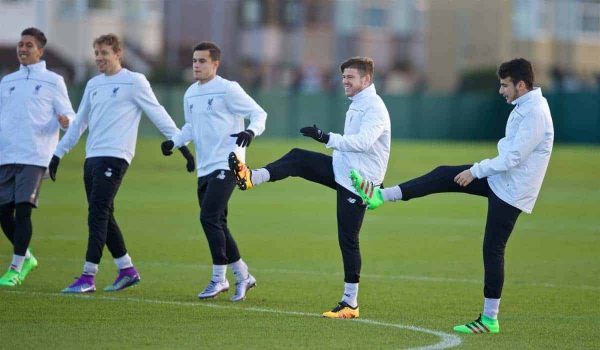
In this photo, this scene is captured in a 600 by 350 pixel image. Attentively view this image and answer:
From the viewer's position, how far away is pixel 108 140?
12.6m

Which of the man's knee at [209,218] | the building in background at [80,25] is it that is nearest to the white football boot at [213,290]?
the man's knee at [209,218]

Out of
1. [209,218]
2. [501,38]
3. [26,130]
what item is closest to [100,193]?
[209,218]

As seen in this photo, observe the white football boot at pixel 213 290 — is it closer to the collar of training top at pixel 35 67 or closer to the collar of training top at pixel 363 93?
the collar of training top at pixel 363 93

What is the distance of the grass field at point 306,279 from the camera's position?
1022 centimetres

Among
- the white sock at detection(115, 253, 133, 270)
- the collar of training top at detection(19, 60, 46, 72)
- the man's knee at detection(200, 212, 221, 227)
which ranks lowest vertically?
the white sock at detection(115, 253, 133, 270)

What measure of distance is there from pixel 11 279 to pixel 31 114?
1.60 m

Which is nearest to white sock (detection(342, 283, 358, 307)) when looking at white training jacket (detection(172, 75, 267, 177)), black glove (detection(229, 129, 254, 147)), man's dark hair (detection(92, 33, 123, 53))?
black glove (detection(229, 129, 254, 147))

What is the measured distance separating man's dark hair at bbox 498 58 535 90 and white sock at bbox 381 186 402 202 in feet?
4.00

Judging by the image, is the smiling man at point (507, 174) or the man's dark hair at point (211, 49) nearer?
the smiling man at point (507, 174)

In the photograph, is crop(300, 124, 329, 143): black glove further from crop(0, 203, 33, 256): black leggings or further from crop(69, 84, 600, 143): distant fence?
crop(69, 84, 600, 143): distant fence

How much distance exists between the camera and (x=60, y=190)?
28.2 metres

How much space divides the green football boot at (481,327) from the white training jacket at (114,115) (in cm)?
358

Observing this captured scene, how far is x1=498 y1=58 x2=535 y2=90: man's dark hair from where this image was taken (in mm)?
10391

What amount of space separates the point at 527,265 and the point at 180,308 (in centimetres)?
575
